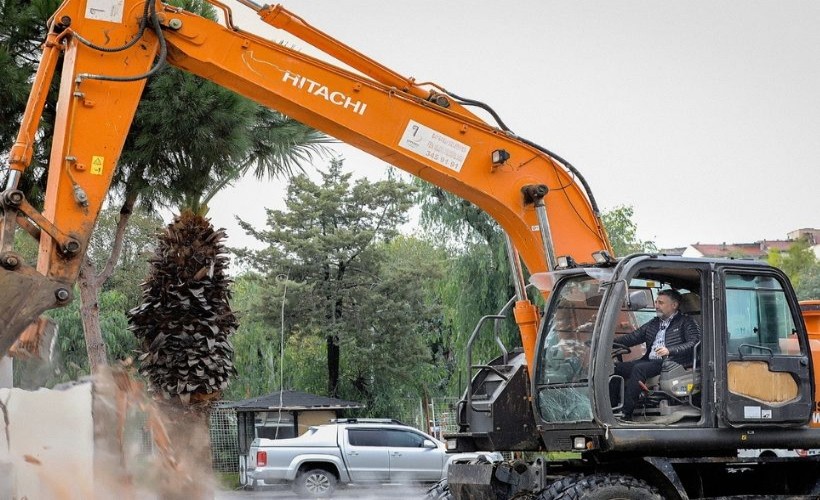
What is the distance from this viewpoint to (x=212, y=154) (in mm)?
16391

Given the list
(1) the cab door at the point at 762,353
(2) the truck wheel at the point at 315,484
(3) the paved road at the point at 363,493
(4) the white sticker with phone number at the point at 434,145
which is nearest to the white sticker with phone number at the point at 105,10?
(4) the white sticker with phone number at the point at 434,145

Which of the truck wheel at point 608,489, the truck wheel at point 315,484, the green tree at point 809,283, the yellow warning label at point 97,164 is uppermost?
the green tree at point 809,283

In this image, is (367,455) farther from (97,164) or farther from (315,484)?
(97,164)

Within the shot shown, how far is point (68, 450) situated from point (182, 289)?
17.4 ft

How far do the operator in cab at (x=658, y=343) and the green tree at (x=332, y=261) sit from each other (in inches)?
1135

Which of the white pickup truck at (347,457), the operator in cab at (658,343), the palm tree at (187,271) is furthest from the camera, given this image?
the white pickup truck at (347,457)

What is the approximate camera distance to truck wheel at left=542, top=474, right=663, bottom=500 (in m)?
7.98

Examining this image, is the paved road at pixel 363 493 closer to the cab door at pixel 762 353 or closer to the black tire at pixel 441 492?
→ the black tire at pixel 441 492

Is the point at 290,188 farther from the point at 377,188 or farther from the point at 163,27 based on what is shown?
the point at 163,27

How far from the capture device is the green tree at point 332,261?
38281 millimetres

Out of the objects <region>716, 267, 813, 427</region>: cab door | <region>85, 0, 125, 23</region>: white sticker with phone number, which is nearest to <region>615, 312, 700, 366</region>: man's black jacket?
<region>716, 267, 813, 427</region>: cab door

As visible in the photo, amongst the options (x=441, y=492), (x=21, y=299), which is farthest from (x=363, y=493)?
(x=21, y=299)

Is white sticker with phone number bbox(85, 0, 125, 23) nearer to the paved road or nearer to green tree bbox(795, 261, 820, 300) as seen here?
the paved road

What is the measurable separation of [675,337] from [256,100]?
3.93 meters
